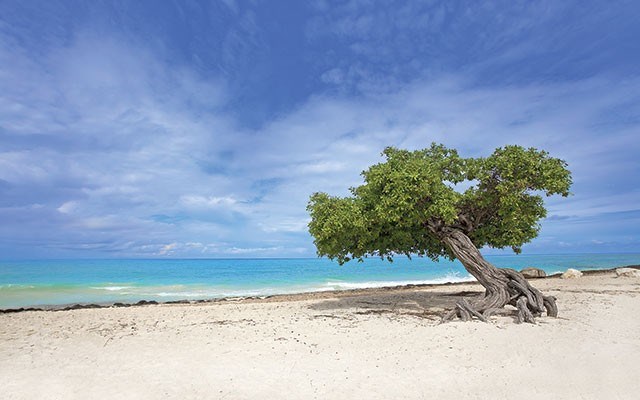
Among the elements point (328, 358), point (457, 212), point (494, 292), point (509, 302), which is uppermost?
point (457, 212)

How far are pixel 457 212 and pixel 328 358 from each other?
8343mm

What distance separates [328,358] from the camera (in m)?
9.19

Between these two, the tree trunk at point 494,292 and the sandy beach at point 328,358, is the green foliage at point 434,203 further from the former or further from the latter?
the sandy beach at point 328,358

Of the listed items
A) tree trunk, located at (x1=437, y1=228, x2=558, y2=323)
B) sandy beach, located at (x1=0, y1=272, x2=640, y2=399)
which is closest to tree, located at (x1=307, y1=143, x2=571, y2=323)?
tree trunk, located at (x1=437, y1=228, x2=558, y2=323)

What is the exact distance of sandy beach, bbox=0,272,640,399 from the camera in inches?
293

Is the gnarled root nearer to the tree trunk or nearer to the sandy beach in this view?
the tree trunk

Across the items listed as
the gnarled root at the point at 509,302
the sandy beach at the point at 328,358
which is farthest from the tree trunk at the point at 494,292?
the sandy beach at the point at 328,358

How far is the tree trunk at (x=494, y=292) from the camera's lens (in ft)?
42.3

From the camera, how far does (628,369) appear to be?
27.0ft

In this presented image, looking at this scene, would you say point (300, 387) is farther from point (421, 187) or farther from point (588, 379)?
point (421, 187)

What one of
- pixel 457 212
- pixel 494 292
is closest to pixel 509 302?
pixel 494 292

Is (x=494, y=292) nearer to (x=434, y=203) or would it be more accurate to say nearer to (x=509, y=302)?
(x=509, y=302)

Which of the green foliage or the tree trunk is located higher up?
the green foliage

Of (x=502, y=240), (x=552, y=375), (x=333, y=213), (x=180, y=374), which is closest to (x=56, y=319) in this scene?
(x=180, y=374)
